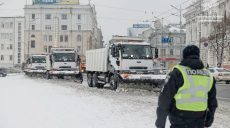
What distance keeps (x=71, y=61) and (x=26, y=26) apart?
95.1m

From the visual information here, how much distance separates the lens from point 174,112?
6.65m

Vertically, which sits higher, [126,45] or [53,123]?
[126,45]

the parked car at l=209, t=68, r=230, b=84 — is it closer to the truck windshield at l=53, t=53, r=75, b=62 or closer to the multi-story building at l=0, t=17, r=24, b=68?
the truck windshield at l=53, t=53, r=75, b=62

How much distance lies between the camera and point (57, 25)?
139625 mm

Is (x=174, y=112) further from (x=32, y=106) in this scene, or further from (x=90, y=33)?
(x=90, y=33)

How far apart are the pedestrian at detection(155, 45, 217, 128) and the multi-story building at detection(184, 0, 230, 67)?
62425 mm

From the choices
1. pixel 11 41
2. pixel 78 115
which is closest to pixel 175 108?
pixel 78 115

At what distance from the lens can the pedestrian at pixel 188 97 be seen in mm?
6512

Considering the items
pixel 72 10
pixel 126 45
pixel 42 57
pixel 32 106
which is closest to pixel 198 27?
pixel 42 57

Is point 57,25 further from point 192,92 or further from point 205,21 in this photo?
point 192,92

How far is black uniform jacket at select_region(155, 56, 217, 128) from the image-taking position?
6465 millimetres

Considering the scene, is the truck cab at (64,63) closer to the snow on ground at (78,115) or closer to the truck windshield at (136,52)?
the truck windshield at (136,52)

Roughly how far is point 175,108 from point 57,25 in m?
134

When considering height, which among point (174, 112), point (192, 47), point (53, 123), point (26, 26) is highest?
point (26, 26)
